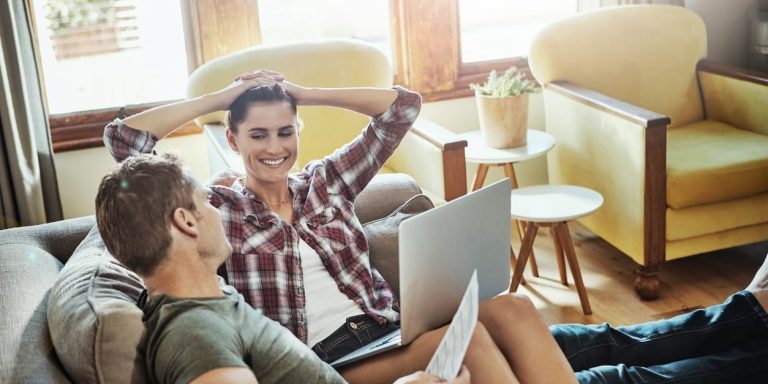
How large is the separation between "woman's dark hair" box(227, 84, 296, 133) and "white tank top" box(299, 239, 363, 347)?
30 centimetres

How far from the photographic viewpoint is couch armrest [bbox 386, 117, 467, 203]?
2736 mm

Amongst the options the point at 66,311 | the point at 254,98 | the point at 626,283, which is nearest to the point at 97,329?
the point at 66,311

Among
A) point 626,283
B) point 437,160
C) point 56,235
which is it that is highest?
point 56,235

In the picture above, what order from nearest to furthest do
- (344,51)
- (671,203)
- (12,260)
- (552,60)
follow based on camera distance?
(12,260)
(671,203)
(344,51)
(552,60)

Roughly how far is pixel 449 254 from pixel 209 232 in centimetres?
46

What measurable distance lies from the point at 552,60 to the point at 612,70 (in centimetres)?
26

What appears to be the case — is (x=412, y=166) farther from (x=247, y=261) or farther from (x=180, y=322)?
(x=180, y=322)

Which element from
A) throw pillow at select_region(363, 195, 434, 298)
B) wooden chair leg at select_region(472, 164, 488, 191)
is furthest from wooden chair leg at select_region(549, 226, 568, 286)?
throw pillow at select_region(363, 195, 434, 298)

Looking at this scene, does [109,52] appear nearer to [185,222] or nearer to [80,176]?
[80,176]

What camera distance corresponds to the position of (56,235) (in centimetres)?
192

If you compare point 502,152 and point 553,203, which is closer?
point 553,203

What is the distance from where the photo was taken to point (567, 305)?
9.80 feet

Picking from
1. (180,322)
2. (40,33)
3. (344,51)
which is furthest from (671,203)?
(40,33)

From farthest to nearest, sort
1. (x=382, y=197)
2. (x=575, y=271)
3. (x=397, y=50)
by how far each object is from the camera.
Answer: (x=397, y=50), (x=575, y=271), (x=382, y=197)
